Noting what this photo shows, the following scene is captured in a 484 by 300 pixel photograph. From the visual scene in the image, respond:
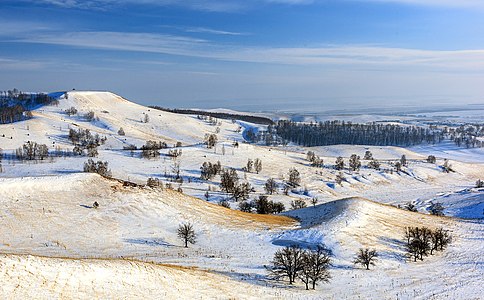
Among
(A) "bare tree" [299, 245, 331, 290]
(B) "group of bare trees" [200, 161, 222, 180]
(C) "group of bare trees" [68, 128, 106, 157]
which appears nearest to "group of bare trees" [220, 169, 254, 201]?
(B) "group of bare trees" [200, 161, 222, 180]

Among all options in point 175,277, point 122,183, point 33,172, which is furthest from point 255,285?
point 33,172

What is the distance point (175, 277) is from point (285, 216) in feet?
103

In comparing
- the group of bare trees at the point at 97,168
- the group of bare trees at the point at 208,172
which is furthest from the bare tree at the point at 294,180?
the group of bare trees at the point at 97,168

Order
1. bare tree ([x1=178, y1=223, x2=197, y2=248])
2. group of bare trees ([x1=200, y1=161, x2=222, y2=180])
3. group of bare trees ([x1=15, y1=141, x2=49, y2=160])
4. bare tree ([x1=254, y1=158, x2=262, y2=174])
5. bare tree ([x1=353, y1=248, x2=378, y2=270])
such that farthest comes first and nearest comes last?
bare tree ([x1=254, y1=158, x2=262, y2=174])
group of bare trees ([x1=15, y1=141, x2=49, y2=160])
group of bare trees ([x1=200, y1=161, x2=222, y2=180])
bare tree ([x1=178, y1=223, x2=197, y2=248])
bare tree ([x1=353, y1=248, x2=378, y2=270])

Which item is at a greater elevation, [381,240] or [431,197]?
[381,240]

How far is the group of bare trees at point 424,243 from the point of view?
39656mm

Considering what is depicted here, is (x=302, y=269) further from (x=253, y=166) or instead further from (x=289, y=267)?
(x=253, y=166)

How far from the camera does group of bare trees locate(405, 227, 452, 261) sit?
39.7 m

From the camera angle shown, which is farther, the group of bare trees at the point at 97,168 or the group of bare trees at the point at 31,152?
the group of bare trees at the point at 31,152

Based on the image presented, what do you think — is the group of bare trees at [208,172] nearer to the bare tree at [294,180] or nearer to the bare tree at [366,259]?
the bare tree at [294,180]

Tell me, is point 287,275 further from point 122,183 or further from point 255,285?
point 122,183

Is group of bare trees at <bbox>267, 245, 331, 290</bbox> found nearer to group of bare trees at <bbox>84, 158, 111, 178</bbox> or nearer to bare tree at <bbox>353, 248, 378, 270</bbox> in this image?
bare tree at <bbox>353, 248, 378, 270</bbox>

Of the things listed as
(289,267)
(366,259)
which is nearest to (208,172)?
(366,259)

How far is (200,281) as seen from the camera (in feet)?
85.8
